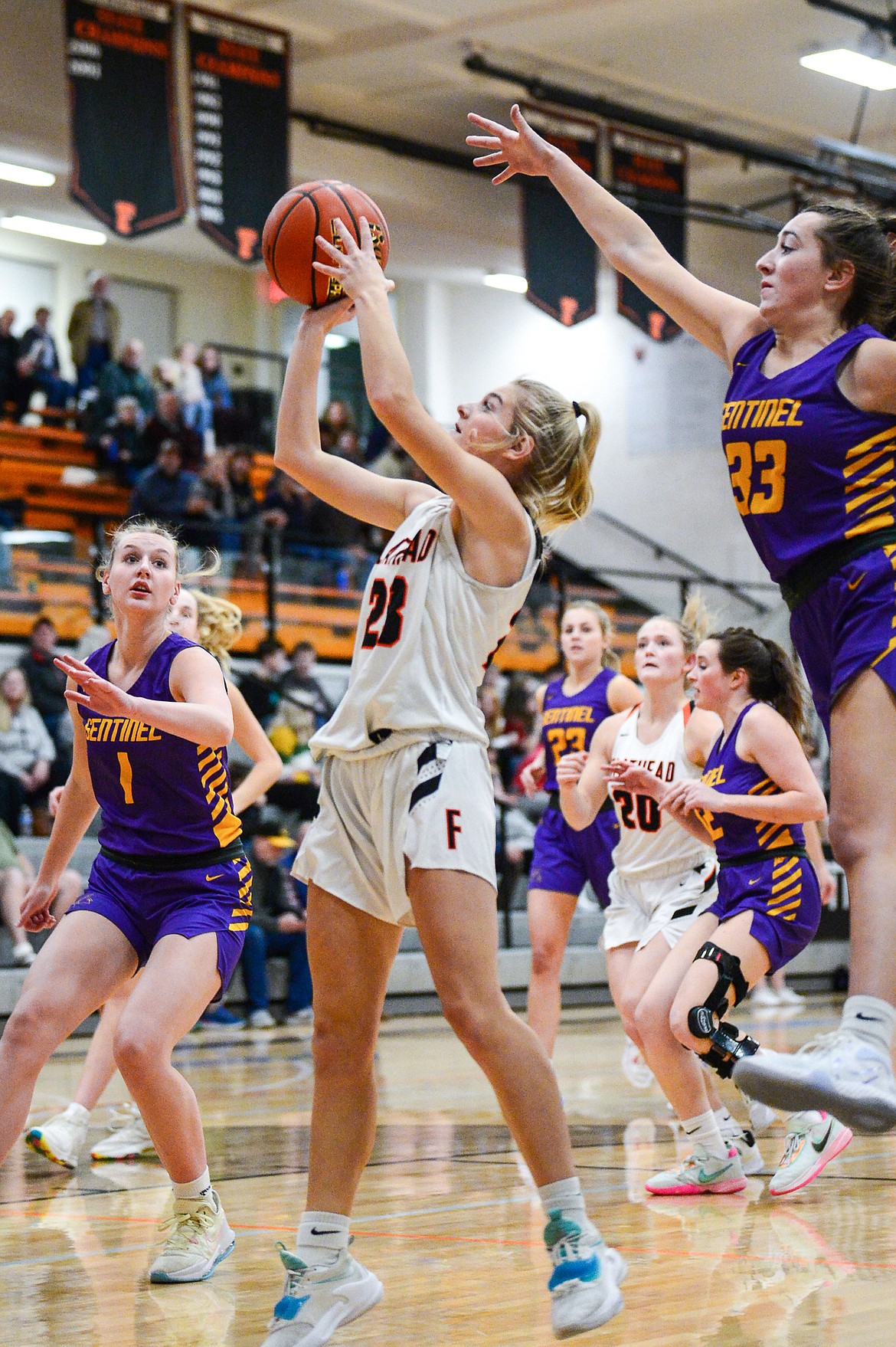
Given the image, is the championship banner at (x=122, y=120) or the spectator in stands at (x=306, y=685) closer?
the championship banner at (x=122, y=120)

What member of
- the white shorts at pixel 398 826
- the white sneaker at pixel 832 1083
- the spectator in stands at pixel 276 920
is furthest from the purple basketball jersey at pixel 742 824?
the spectator in stands at pixel 276 920

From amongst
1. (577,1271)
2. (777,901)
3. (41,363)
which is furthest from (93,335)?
(577,1271)

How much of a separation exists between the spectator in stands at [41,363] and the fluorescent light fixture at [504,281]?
19.0 feet

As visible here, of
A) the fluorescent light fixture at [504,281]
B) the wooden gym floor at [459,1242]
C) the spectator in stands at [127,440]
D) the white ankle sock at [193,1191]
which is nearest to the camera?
the wooden gym floor at [459,1242]

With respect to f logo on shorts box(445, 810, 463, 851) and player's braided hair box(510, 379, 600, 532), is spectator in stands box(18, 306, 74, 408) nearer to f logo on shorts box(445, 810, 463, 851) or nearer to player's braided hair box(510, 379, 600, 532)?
player's braided hair box(510, 379, 600, 532)

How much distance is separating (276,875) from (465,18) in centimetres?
753

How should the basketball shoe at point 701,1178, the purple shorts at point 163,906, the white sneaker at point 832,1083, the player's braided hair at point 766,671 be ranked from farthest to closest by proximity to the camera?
the player's braided hair at point 766,671 → the basketball shoe at point 701,1178 → the purple shorts at point 163,906 → the white sneaker at point 832,1083

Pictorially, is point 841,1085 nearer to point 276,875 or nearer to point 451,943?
point 451,943

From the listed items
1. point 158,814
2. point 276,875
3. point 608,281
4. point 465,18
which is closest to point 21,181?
point 465,18

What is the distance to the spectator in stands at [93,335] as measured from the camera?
14.7 metres

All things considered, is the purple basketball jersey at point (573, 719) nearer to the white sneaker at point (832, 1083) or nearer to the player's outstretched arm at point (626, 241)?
the player's outstretched arm at point (626, 241)

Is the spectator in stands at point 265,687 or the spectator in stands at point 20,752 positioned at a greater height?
the spectator in stands at point 265,687

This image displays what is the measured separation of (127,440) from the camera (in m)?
14.1

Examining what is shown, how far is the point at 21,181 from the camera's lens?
610 inches
